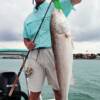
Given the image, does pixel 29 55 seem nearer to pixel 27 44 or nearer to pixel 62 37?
pixel 27 44

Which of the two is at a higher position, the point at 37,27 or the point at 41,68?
the point at 37,27

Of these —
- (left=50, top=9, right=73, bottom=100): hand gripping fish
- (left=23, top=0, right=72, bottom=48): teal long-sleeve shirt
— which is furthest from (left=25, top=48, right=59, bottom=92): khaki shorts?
(left=50, top=9, right=73, bottom=100): hand gripping fish

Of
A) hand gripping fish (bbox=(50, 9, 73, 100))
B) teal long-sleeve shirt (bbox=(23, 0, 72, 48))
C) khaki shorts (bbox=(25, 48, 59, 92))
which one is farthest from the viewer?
khaki shorts (bbox=(25, 48, 59, 92))

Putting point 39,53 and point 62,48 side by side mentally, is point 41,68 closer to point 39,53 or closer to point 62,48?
point 39,53

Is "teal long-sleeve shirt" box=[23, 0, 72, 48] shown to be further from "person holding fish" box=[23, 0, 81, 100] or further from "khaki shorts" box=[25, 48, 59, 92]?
"khaki shorts" box=[25, 48, 59, 92]

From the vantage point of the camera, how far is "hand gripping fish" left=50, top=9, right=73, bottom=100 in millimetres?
5504

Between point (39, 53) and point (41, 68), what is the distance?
220 millimetres

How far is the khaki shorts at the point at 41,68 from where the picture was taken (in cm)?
641

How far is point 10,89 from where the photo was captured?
727cm

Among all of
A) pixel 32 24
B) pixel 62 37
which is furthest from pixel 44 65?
pixel 62 37

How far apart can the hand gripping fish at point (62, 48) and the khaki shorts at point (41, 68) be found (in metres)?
0.66

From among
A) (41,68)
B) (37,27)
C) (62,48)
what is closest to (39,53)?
(41,68)

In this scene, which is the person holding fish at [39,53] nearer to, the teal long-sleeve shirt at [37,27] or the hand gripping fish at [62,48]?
the teal long-sleeve shirt at [37,27]

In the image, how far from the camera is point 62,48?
5.57 m
